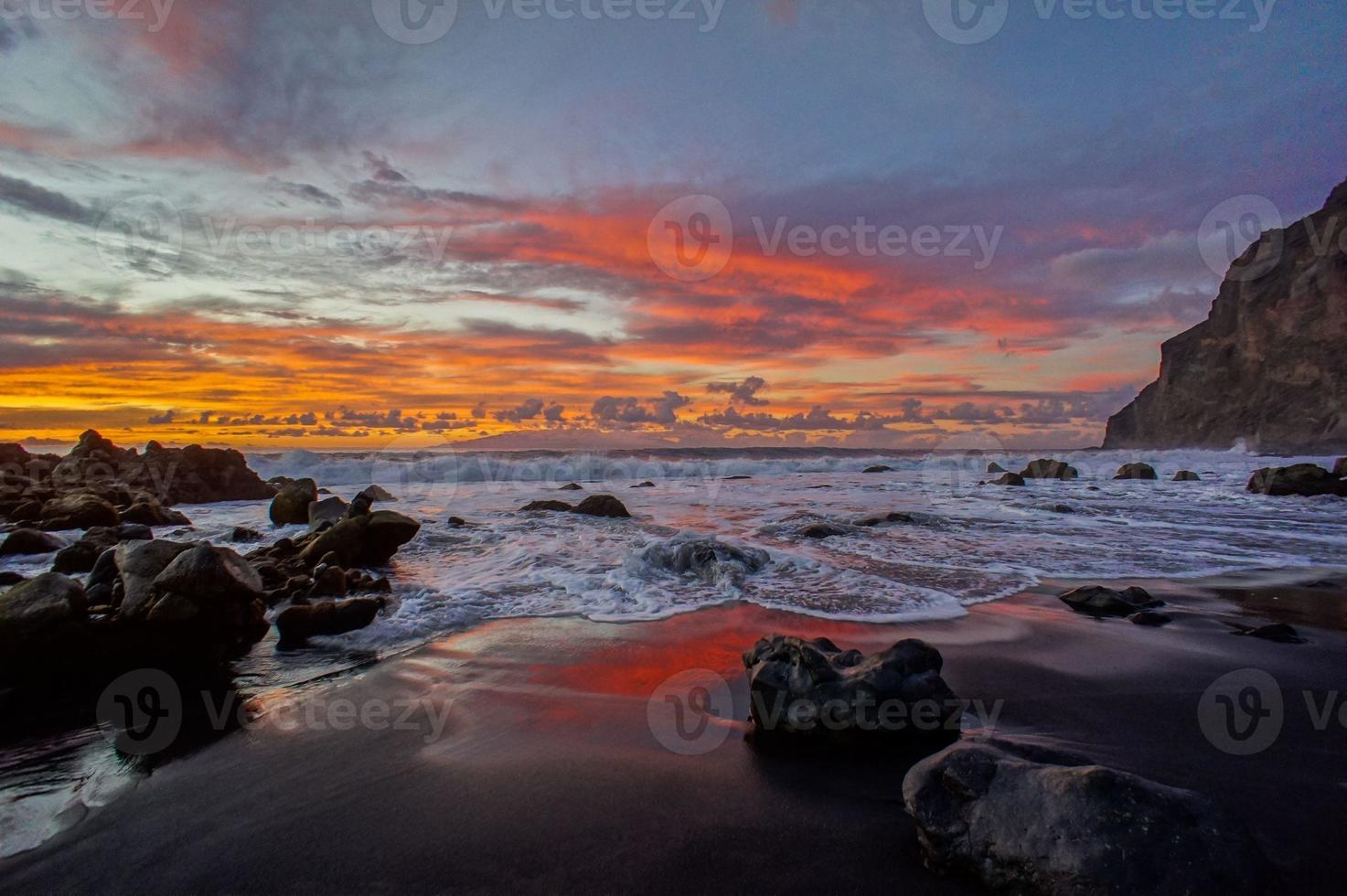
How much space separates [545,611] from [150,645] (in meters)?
3.64

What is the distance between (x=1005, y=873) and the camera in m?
2.43

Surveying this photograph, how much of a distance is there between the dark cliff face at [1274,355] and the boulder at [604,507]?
56.4 meters

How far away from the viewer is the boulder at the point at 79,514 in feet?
43.4

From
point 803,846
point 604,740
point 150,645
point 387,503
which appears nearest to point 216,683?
point 150,645

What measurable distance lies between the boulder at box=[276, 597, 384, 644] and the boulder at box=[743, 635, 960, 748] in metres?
4.72

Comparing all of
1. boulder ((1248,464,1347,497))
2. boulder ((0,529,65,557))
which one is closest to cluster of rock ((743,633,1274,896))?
boulder ((0,529,65,557))

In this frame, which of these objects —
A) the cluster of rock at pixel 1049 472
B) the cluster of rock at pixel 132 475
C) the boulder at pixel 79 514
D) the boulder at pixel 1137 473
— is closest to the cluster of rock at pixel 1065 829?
the boulder at pixel 79 514

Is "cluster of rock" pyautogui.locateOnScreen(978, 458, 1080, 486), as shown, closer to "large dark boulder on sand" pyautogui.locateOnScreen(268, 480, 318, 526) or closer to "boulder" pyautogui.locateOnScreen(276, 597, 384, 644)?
"large dark boulder on sand" pyautogui.locateOnScreen(268, 480, 318, 526)

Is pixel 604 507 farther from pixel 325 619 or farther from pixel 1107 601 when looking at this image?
pixel 1107 601

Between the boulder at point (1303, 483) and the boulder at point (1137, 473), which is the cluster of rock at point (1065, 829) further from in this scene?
the boulder at point (1137, 473)

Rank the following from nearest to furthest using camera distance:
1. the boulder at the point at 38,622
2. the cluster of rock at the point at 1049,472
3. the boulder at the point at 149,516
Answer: the boulder at the point at 38,622 < the boulder at the point at 149,516 < the cluster of rock at the point at 1049,472

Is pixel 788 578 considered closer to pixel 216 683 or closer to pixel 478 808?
pixel 478 808

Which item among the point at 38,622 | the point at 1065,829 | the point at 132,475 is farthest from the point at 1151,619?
the point at 132,475

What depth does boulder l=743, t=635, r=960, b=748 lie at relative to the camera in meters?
3.62
